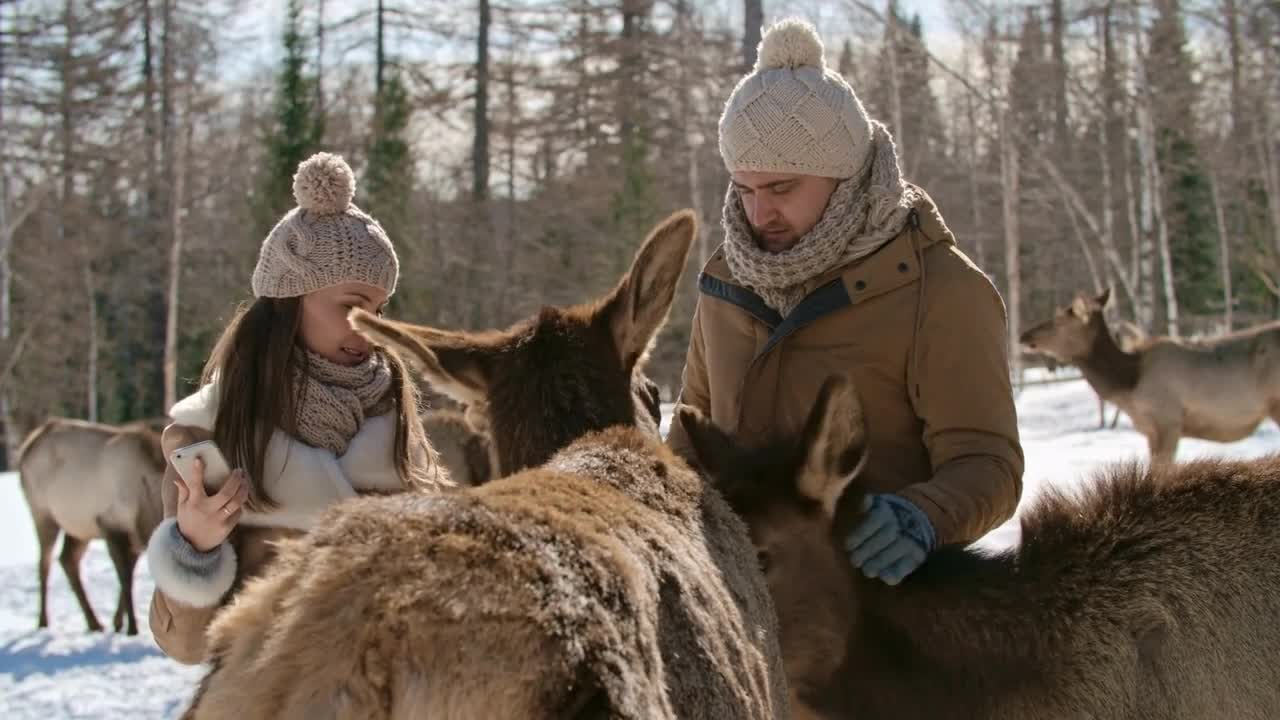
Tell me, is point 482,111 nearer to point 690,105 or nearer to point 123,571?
point 690,105

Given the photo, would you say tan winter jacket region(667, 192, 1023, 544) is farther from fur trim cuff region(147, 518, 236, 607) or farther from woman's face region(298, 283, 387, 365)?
fur trim cuff region(147, 518, 236, 607)

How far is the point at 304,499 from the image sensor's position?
Answer: 2934mm

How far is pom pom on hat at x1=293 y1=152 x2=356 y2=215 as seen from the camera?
3.09 m

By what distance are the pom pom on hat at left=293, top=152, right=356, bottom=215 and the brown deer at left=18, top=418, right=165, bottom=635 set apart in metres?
8.94

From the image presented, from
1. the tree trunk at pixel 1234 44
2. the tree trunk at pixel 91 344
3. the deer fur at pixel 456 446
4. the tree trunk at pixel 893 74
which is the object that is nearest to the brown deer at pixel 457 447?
the deer fur at pixel 456 446

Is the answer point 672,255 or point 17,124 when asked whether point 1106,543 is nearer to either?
point 672,255

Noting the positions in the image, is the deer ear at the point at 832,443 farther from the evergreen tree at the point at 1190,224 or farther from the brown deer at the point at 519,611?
the evergreen tree at the point at 1190,224

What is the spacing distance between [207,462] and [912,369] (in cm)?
169

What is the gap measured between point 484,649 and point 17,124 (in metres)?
35.9

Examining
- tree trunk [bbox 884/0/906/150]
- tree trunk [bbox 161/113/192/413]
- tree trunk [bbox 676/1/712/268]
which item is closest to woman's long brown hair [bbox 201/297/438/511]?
tree trunk [bbox 676/1/712/268]

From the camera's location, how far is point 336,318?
3.09 meters

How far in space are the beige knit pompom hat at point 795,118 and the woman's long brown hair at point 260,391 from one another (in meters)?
1.05

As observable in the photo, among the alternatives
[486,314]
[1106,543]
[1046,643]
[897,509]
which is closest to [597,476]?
[897,509]

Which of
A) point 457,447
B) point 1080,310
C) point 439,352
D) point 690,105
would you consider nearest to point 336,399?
point 439,352
